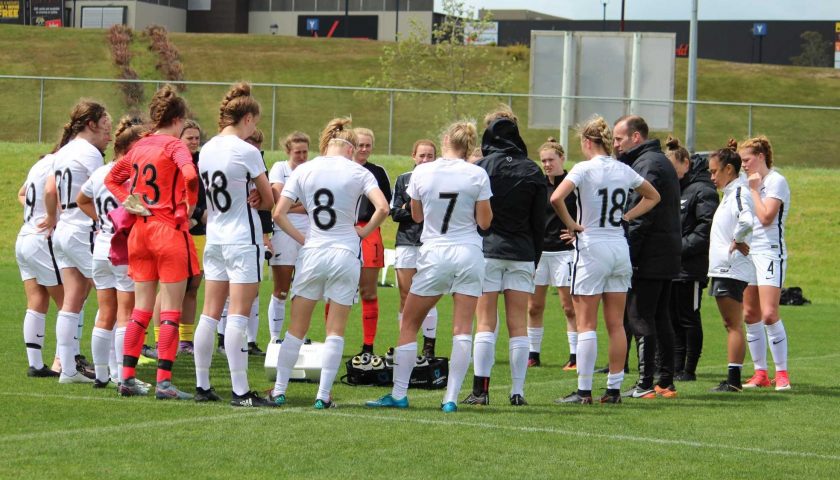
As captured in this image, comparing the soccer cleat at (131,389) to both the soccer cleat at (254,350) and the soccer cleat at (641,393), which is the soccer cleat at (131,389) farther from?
the soccer cleat at (641,393)

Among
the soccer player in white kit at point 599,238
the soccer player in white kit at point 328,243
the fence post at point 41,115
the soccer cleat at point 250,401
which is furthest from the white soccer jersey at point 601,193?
the fence post at point 41,115

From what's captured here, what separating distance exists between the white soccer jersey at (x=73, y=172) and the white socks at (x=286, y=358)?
225 centimetres

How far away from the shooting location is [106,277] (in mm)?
9219

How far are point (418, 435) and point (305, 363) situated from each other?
9.14 feet

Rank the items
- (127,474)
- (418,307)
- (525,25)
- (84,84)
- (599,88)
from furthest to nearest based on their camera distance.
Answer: (525,25) < (84,84) < (599,88) < (418,307) < (127,474)

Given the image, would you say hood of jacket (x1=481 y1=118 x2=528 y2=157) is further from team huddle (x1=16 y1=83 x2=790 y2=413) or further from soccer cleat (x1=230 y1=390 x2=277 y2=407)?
soccer cleat (x1=230 y1=390 x2=277 y2=407)

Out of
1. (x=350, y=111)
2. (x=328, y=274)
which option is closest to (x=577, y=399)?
(x=328, y=274)

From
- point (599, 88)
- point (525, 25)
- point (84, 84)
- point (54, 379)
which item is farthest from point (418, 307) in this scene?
point (525, 25)

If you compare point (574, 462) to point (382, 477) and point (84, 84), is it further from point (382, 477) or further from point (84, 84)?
point (84, 84)

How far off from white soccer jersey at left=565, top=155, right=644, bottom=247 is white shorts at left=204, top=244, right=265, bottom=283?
2.37 m

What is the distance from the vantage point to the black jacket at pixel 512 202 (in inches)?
344

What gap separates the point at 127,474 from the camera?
6148 mm

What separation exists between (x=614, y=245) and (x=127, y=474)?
4.20m

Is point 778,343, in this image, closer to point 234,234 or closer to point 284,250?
point 284,250
